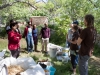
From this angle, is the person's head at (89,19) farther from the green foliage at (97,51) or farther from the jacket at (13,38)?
the green foliage at (97,51)

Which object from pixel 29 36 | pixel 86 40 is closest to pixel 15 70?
pixel 86 40

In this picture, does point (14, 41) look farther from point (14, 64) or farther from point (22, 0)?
point (22, 0)

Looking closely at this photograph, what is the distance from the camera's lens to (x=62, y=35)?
1043 centimetres

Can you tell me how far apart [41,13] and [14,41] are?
37.7 ft

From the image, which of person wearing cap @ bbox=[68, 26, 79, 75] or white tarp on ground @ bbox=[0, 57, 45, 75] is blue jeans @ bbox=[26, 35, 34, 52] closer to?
person wearing cap @ bbox=[68, 26, 79, 75]

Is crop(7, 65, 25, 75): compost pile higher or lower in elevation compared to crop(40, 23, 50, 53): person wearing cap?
lower

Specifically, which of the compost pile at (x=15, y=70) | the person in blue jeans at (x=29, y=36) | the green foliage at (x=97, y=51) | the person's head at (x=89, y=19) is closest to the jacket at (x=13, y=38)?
the compost pile at (x=15, y=70)

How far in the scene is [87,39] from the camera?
3.54 m

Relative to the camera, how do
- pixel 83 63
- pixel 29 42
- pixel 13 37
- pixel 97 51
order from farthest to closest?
pixel 97 51
pixel 29 42
pixel 13 37
pixel 83 63

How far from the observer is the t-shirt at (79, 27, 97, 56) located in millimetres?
3469

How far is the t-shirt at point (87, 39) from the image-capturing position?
11.4ft

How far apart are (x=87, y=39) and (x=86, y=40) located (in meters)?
0.03

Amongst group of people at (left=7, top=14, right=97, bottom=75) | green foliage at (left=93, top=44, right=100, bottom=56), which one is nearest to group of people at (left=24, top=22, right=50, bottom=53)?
group of people at (left=7, top=14, right=97, bottom=75)

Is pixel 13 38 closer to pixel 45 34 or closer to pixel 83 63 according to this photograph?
pixel 83 63
